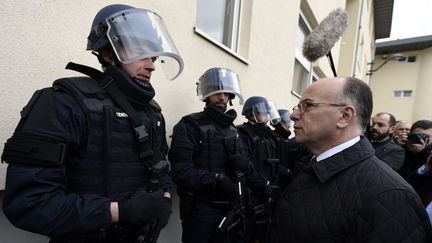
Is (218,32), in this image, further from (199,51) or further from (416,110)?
(416,110)

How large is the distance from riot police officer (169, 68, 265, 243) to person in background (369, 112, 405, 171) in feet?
5.82

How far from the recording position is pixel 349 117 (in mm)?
1286

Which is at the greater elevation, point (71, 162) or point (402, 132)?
point (71, 162)

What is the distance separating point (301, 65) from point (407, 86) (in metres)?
19.7

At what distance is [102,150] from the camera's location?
4.09 ft

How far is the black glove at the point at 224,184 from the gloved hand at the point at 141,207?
95 cm

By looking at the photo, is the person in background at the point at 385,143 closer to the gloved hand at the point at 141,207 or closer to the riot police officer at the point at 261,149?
→ the riot police officer at the point at 261,149

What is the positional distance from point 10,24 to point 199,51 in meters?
1.80

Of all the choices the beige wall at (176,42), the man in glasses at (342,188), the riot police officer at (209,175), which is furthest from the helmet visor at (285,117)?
the man in glasses at (342,188)

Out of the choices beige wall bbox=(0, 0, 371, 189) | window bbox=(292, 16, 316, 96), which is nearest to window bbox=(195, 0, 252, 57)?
beige wall bbox=(0, 0, 371, 189)

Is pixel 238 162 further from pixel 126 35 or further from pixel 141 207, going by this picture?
pixel 126 35

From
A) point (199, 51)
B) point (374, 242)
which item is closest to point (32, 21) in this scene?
point (199, 51)

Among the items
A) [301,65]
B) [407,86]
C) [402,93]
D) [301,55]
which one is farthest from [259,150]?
[402,93]

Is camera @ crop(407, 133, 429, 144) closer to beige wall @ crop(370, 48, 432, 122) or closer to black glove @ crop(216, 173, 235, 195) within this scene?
black glove @ crop(216, 173, 235, 195)
